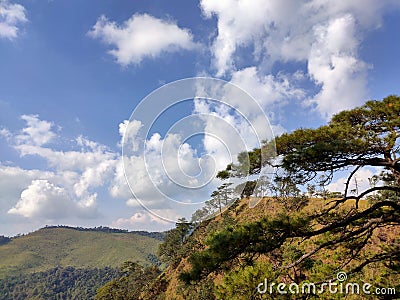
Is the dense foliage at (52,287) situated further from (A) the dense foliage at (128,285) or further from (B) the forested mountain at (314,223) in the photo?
(B) the forested mountain at (314,223)

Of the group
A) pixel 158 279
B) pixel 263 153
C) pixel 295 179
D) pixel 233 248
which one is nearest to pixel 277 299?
pixel 233 248

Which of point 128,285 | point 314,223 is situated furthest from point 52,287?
point 314,223

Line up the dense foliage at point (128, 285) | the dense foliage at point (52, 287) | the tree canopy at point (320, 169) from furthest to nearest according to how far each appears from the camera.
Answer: the dense foliage at point (52, 287), the dense foliage at point (128, 285), the tree canopy at point (320, 169)

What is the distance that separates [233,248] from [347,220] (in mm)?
2796

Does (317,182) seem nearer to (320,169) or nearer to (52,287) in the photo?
(320,169)

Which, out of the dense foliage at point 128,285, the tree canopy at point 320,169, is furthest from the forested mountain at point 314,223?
the dense foliage at point 128,285

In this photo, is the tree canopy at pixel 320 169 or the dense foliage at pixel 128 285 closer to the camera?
the tree canopy at pixel 320 169

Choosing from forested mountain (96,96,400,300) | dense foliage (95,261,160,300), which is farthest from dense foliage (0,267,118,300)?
forested mountain (96,96,400,300)

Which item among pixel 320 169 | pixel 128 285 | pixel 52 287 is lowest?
pixel 52 287

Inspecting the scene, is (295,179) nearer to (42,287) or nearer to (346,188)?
(346,188)

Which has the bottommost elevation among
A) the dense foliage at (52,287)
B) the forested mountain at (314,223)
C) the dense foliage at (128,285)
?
the dense foliage at (52,287)

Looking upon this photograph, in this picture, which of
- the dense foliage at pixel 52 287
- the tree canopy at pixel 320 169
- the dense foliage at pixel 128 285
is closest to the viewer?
the tree canopy at pixel 320 169

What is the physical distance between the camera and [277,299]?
7.98 metres

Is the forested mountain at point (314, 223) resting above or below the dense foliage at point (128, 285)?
above
